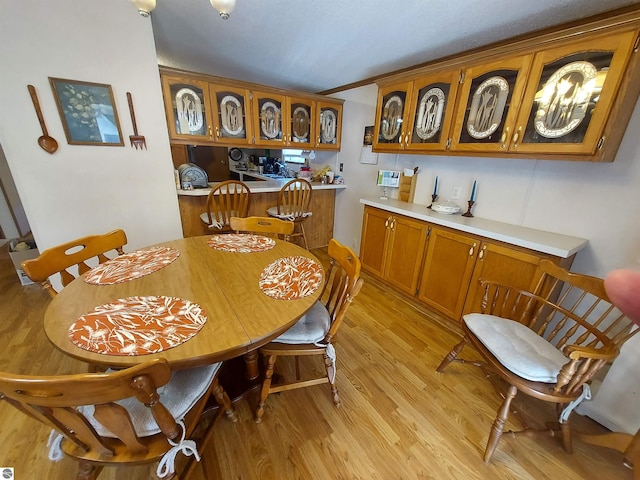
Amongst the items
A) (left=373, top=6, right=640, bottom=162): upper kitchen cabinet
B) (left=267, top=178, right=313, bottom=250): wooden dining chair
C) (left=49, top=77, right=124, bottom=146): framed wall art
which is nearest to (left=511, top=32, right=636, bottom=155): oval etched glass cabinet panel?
(left=373, top=6, right=640, bottom=162): upper kitchen cabinet

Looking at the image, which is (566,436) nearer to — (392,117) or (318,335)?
(318,335)

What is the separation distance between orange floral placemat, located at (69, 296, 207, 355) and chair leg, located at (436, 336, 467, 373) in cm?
147

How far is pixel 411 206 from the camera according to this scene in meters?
2.46

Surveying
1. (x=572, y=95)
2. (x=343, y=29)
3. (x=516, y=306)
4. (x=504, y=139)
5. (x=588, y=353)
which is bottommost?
(x=516, y=306)

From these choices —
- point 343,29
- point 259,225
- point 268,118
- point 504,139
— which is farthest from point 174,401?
point 268,118

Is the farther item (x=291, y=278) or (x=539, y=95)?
(x=539, y=95)

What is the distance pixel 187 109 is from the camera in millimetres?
2361

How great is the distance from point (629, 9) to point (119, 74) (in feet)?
10.6

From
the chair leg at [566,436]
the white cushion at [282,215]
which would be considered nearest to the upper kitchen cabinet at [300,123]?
the white cushion at [282,215]

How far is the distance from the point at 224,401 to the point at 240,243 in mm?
878

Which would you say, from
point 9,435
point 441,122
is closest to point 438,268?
point 441,122

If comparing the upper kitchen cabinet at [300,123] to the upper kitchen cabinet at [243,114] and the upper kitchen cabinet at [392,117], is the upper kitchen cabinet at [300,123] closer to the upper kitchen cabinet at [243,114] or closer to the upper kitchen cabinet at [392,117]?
the upper kitchen cabinet at [243,114]

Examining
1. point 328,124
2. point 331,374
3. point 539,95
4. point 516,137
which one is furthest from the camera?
point 328,124

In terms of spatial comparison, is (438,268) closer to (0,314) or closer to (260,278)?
(260,278)
